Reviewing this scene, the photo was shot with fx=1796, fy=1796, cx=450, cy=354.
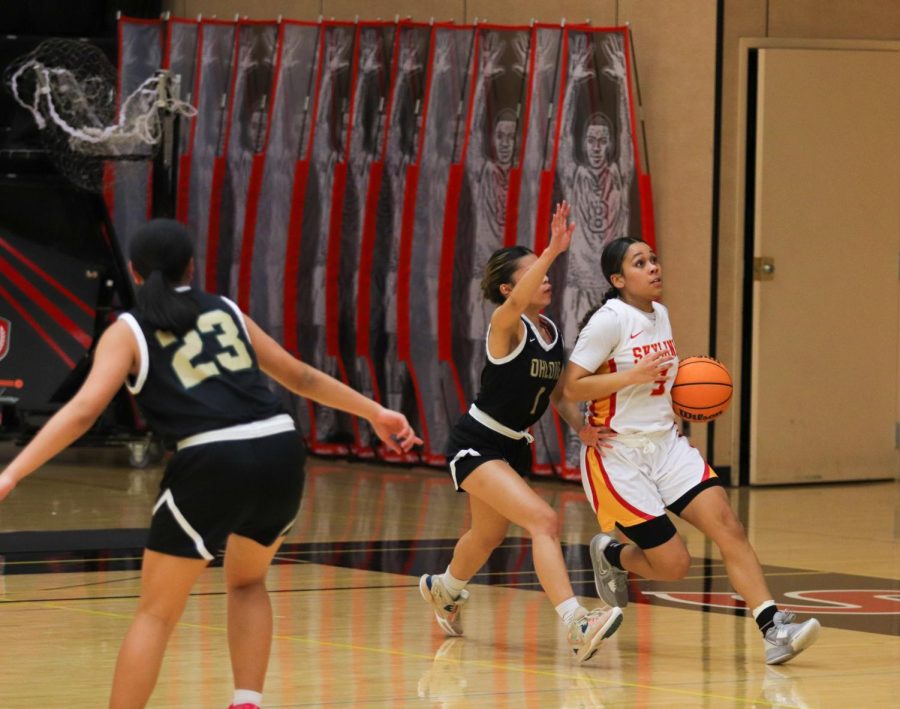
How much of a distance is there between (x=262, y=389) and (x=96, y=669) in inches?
70.2

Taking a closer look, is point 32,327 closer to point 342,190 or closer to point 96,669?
point 342,190

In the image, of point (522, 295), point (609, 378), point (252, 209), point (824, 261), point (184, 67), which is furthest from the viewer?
point (184, 67)

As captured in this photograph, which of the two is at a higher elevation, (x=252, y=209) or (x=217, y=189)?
(x=217, y=189)

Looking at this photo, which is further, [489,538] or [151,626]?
[489,538]

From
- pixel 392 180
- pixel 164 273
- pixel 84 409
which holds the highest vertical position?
pixel 392 180

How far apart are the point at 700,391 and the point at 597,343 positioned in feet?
1.54

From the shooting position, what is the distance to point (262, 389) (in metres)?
4.60

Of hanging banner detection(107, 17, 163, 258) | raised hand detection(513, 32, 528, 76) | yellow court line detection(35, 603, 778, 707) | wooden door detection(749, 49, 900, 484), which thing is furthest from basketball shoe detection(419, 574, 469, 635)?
hanging banner detection(107, 17, 163, 258)

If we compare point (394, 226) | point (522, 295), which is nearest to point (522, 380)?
point (522, 295)

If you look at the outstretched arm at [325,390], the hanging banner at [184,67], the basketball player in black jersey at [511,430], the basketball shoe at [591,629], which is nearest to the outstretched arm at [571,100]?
the hanging banner at [184,67]

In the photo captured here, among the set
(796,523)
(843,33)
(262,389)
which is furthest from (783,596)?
(843,33)

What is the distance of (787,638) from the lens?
6.14 meters

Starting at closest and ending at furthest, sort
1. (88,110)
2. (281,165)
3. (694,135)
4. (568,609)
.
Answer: (568,609), (694,135), (88,110), (281,165)

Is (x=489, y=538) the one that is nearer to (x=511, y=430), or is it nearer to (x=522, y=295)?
(x=511, y=430)
